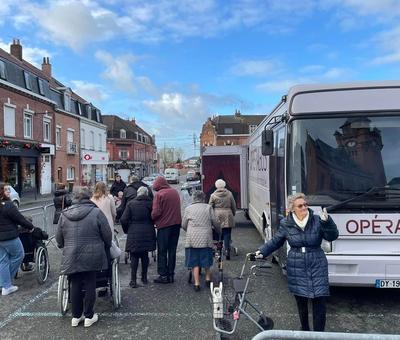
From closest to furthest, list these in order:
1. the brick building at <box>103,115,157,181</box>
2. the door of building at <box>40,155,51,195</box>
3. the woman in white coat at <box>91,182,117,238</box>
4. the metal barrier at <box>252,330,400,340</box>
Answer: the metal barrier at <box>252,330,400,340</box> < the woman in white coat at <box>91,182,117,238</box> < the door of building at <box>40,155,51,195</box> < the brick building at <box>103,115,157,181</box>

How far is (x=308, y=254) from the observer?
3.98 m

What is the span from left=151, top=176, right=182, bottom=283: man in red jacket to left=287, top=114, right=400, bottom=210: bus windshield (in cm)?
216

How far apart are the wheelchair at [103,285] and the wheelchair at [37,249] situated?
1337 mm

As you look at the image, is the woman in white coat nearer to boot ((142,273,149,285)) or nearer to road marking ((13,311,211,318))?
boot ((142,273,149,285))

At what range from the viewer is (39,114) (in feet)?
97.1

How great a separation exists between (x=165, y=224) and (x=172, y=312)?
160 cm

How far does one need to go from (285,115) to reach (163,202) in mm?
2423

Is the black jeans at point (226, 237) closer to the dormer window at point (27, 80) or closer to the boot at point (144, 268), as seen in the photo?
the boot at point (144, 268)

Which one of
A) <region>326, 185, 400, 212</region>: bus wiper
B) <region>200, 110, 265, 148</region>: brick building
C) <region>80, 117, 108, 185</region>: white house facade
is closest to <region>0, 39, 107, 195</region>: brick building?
<region>80, 117, 108, 185</region>: white house facade

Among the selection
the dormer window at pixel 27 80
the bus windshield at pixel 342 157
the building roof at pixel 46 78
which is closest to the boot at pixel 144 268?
the bus windshield at pixel 342 157

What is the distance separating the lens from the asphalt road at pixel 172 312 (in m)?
4.57

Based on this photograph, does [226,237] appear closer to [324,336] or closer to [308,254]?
[308,254]

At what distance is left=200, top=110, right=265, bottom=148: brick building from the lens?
7669cm

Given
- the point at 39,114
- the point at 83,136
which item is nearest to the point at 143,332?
the point at 39,114
